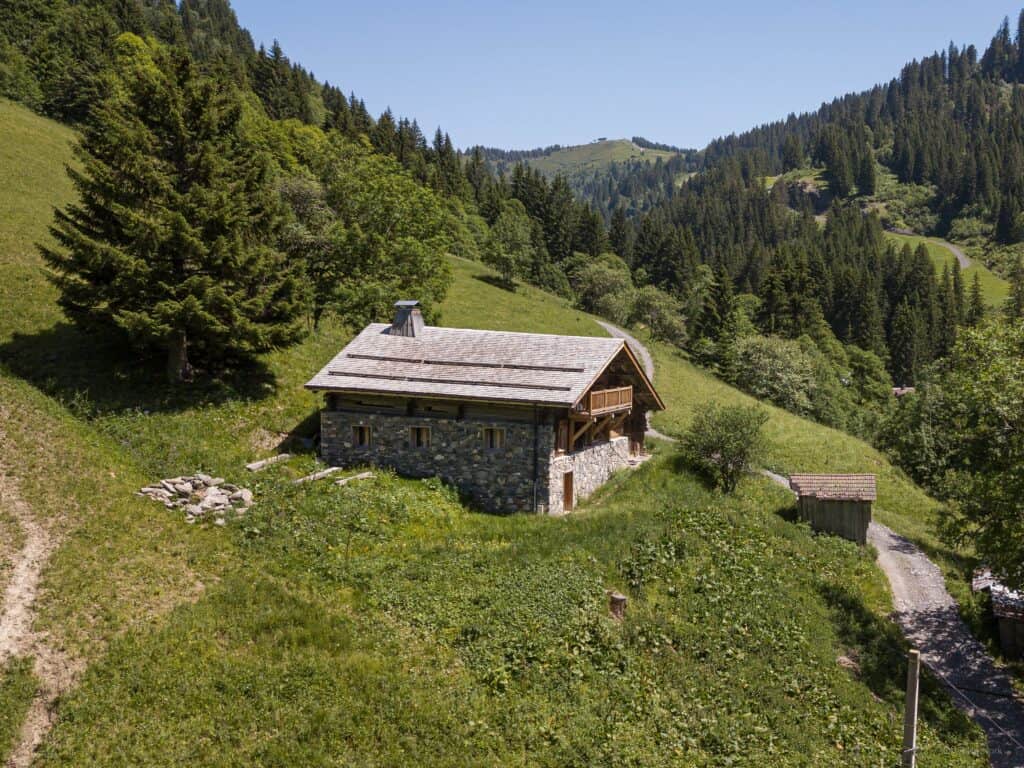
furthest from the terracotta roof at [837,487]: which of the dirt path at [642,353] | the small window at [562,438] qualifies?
the dirt path at [642,353]

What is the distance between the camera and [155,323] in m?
24.8

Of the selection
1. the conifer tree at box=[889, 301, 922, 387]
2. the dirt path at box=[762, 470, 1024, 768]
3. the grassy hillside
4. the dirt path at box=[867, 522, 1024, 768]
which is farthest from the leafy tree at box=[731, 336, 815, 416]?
the conifer tree at box=[889, 301, 922, 387]

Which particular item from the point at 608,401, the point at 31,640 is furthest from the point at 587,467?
the point at 31,640

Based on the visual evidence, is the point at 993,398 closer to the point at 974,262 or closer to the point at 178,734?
the point at 178,734

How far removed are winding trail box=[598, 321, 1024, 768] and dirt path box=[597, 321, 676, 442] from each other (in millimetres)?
14782

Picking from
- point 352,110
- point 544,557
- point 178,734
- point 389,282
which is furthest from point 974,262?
point 178,734

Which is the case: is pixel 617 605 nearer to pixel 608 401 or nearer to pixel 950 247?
pixel 608 401

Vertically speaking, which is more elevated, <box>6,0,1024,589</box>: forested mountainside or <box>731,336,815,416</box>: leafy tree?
<box>6,0,1024,589</box>: forested mountainside

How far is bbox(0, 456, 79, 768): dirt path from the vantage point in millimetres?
13312

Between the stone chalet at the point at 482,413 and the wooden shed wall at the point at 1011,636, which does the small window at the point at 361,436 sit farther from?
the wooden shed wall at the point at 1011,636

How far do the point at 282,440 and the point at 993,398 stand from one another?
24291 mm

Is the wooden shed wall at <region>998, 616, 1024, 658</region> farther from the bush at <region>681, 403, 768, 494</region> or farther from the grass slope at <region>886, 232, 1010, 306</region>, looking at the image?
the grass slope at <region>886, 232, 1010, 306</region>

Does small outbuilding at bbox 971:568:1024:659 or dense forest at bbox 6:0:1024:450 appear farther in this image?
dense forest at bbox 6:0:1024:450

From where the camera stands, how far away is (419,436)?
2664cm
